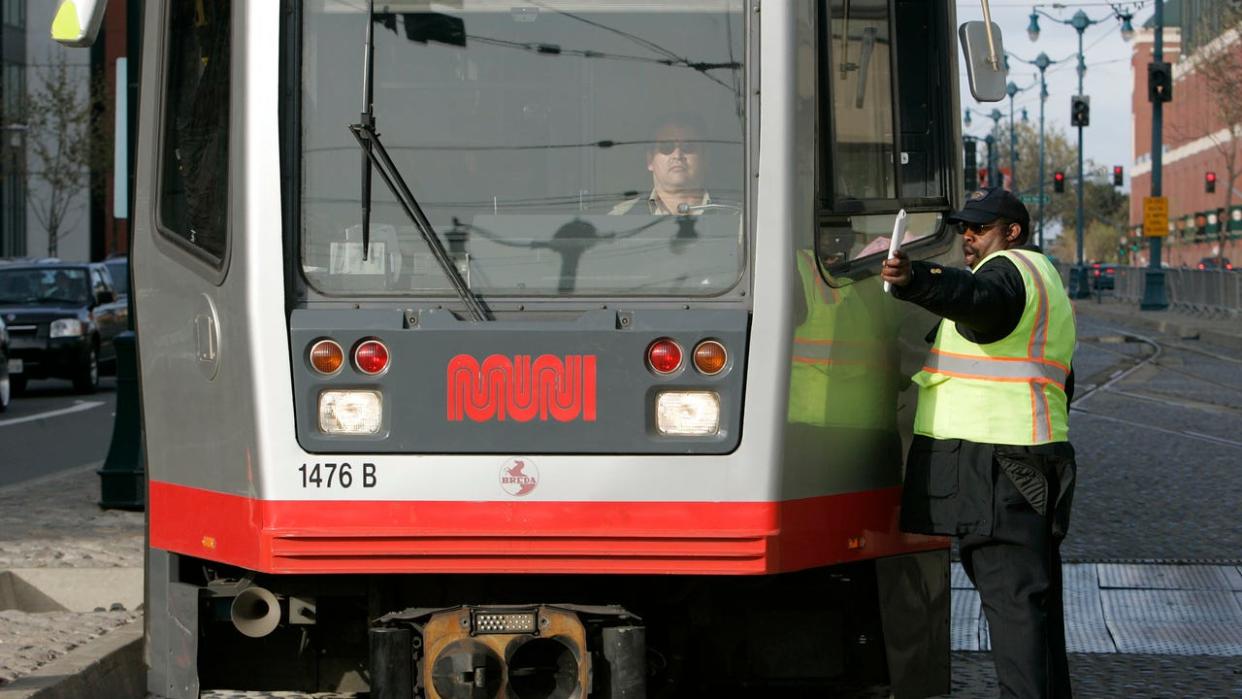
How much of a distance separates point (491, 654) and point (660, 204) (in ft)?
4.32

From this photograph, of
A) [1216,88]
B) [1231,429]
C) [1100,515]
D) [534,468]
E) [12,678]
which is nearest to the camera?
[534,468]

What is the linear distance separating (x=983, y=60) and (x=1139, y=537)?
550 cm

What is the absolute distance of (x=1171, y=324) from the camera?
127 feet

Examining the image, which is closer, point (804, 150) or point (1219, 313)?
point (804, 150)

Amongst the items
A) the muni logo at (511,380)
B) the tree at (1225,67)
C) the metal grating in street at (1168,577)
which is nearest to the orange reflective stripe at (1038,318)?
the muni logo at (511,380)

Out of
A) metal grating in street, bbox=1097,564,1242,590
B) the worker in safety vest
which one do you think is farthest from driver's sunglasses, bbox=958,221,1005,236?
metal grating in street, bbox=1097,564,1242,590

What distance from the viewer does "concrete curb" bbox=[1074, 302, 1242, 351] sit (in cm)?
3444

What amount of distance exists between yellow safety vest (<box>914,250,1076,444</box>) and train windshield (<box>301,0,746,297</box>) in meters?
0.83

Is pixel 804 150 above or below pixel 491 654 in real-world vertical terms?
above

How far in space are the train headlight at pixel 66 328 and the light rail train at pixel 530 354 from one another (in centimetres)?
1985

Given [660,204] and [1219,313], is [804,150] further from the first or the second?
[1219,313]

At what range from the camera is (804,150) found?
18.4 feet

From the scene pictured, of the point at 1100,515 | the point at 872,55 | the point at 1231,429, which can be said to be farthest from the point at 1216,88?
the point at 872,55

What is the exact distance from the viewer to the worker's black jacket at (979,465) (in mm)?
5746
